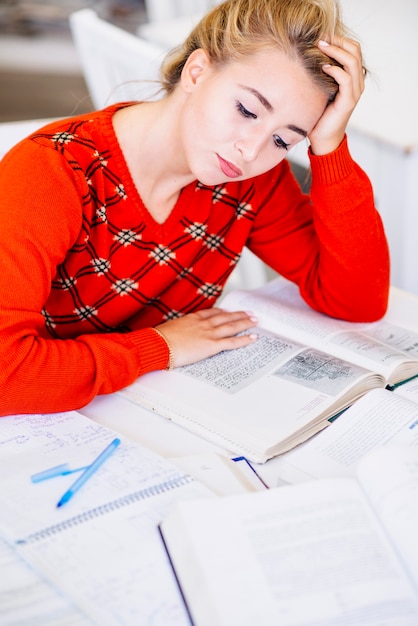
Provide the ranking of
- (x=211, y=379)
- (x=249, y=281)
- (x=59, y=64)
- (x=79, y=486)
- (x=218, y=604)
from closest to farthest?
(x=218, y=604) < (x=79, y=486) < (x=211, y=379) < (x=249, y=281) < (x=59, y=64)

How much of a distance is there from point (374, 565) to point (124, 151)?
0.74m

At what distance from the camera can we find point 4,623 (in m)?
0.67

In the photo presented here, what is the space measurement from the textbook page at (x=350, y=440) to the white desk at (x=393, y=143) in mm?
707

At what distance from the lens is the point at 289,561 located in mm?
696

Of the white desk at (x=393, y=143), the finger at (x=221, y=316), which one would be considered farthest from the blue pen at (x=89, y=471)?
the white desk at (x=393, y=143)

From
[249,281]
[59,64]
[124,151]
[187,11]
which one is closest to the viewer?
[124,151]

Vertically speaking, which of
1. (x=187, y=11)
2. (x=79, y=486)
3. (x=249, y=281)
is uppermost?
(x=187, y=11)

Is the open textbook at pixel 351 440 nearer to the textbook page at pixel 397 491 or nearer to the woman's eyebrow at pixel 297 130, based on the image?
the textbook page at pixel 397 491

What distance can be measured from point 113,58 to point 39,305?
995 millimetres

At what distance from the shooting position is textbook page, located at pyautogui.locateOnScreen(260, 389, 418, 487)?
87cm

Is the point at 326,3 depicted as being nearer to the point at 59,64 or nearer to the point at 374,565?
the point at 374,565

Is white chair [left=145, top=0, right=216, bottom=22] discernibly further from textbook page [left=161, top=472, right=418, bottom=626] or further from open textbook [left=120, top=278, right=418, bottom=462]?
textbook page [left=161, top=472, right=418, bottom=626]

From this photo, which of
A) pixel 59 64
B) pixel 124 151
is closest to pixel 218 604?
pixel 124 151

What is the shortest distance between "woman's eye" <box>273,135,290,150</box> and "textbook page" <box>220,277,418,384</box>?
0.99 feet
